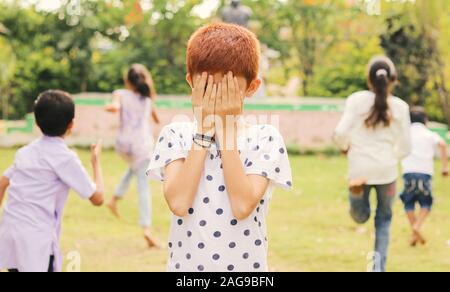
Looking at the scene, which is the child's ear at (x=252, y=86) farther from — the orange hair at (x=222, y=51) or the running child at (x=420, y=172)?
the running child at (x=420, y=172)

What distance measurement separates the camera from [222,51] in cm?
232

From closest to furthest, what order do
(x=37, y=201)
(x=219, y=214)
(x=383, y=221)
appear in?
(x=219, y=214)
(x=37, y=201)
(x=383, y=221)

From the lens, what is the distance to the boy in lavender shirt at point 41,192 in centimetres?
361

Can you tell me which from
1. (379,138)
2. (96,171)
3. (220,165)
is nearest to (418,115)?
(379,138)

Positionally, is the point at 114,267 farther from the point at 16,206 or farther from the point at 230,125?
the point at 230,125

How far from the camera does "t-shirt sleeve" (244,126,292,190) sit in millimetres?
2432

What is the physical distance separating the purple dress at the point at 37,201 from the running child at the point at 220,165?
4.17 ft

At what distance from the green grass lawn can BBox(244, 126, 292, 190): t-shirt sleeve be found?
312cm

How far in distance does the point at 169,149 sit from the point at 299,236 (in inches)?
174

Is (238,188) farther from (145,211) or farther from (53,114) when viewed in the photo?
(145,211)

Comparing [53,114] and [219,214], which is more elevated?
[53,114]

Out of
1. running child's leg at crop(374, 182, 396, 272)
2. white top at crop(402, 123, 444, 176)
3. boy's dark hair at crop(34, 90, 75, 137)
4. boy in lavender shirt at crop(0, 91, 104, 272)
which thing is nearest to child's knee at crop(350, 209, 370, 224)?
running child's leg at crop(374, 182, 396, 272)

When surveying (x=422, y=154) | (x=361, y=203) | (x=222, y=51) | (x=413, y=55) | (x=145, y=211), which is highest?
(x=413, y=55)

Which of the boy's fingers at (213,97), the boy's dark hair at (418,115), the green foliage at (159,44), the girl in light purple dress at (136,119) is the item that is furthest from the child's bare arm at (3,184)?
the green foliage at (159,44)
